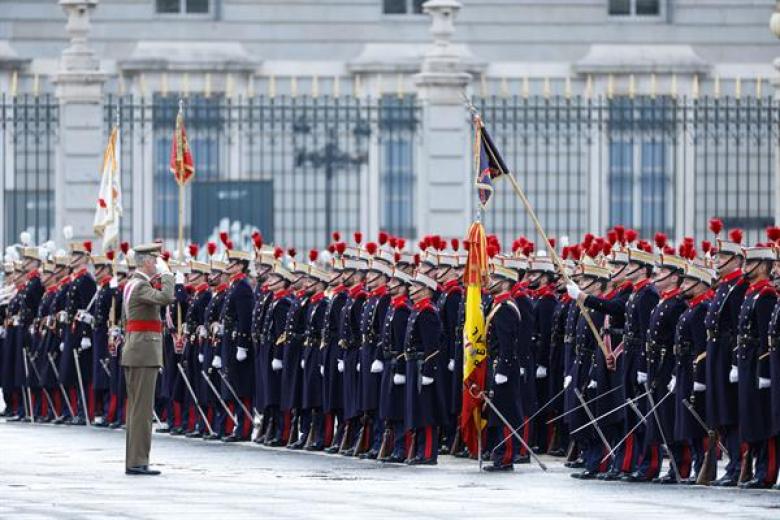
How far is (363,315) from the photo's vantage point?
68.3 feet

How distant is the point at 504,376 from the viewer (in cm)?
1972

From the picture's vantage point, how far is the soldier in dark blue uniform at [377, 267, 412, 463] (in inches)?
797

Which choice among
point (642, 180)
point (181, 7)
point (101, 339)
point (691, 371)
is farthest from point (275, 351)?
point (181, 7)

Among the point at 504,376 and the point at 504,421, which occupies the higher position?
the point at 504,376

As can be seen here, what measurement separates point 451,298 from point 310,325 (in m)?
1.29

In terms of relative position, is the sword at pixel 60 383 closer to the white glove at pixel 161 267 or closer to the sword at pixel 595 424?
the white glove at pixel 161 267

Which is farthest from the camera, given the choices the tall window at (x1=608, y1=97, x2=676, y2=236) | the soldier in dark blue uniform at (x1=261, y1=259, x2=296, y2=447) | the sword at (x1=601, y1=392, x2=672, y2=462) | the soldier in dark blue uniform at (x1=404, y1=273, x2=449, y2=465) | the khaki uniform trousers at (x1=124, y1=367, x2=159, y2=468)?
the tall window at (x1=608, y1=97, x2=676, y2=236)

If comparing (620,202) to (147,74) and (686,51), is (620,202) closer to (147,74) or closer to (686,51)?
(686,51)

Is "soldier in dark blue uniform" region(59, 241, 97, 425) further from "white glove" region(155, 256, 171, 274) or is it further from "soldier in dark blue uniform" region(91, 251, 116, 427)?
"white glove" region(155, 256, 171, 274)

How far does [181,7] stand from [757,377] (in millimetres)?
20507

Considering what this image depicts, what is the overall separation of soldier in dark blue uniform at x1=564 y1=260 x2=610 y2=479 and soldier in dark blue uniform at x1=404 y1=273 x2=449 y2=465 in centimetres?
98

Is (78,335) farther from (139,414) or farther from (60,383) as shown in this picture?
(139,414)

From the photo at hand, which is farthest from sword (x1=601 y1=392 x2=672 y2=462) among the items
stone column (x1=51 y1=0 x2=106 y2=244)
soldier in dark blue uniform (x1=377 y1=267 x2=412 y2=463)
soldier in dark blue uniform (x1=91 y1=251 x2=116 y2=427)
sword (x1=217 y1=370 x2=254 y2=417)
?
stone column (x1=51 y1=0 x2=106 y2=244)

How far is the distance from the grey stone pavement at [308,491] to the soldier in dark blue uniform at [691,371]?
43 cm
